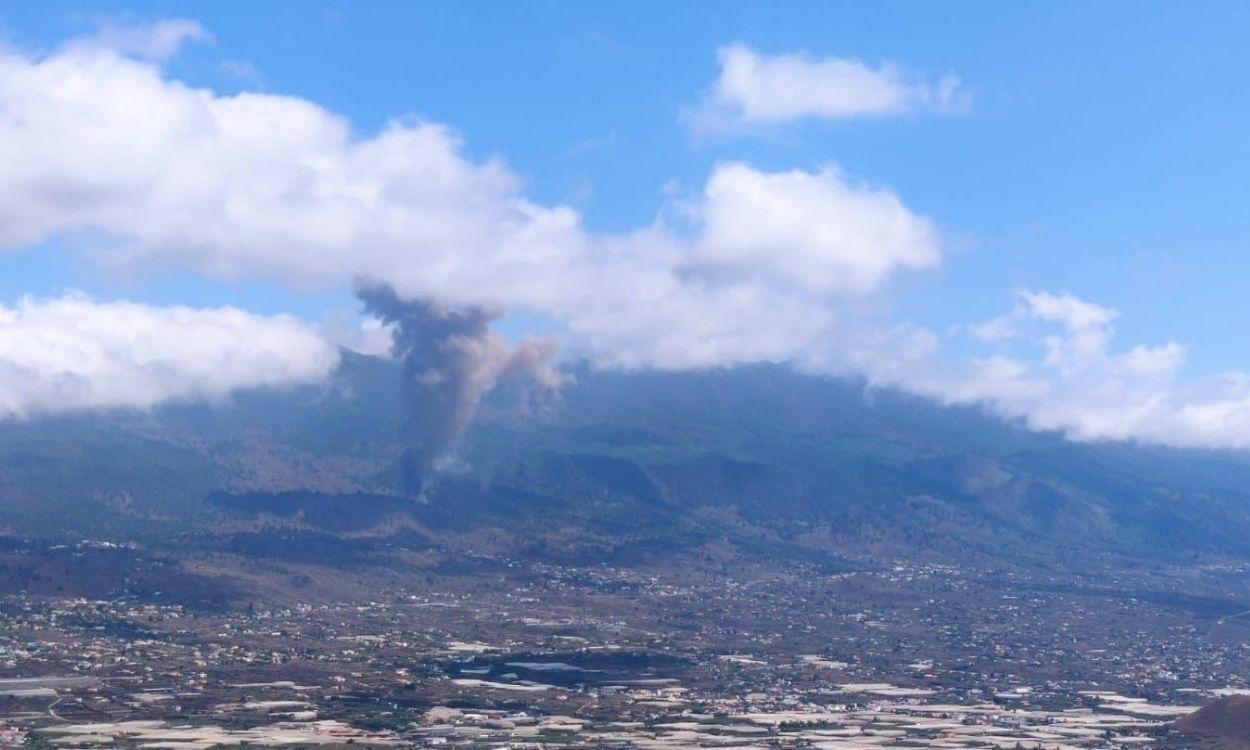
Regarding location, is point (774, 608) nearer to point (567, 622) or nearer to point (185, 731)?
point (567, 622)

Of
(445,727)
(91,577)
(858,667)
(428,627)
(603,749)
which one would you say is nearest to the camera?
(603,749)

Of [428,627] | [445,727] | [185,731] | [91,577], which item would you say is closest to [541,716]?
[445,727]

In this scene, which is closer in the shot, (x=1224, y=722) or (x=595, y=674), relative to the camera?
(x=1224, y=722)

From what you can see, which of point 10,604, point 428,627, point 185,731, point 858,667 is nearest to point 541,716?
point 185,731

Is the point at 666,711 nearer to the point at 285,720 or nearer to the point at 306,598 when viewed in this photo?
the point at 285,720

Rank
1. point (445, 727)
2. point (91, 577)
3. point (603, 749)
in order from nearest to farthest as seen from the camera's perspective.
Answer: point (603, 749) → point (445, 727) → point (91, 577)

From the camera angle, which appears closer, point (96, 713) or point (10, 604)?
point (96, 713)

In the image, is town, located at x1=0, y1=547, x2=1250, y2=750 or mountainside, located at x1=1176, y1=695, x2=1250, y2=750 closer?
town, located at x1=0, y1=547, x2=1250, y2=750

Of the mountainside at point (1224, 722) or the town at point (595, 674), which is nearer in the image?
the town at point (595, 674)

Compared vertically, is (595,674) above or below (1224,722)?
above
